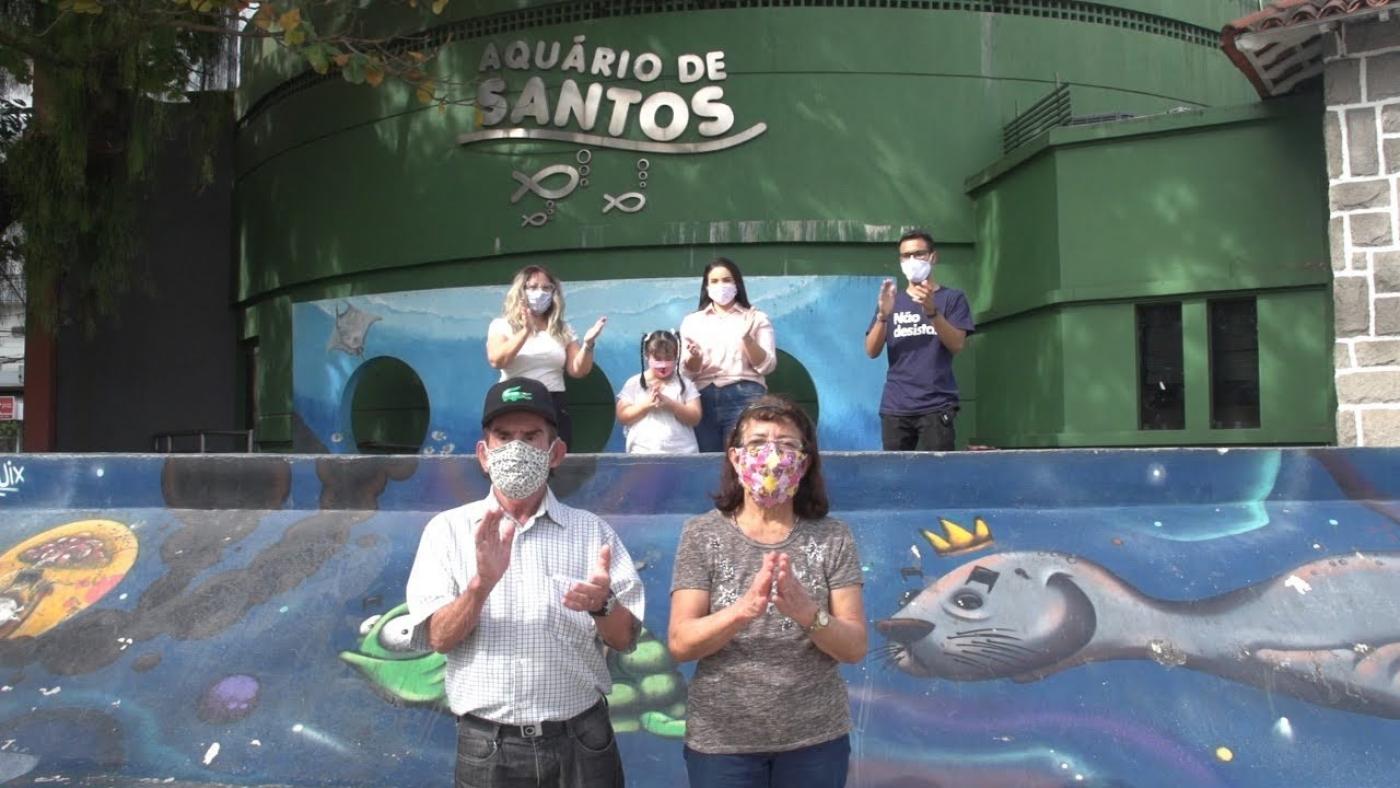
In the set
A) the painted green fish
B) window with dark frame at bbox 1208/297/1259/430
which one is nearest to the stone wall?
window with dark frame at bbox 1208/297/1259/430

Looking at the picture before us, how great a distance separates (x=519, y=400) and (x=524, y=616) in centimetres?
53

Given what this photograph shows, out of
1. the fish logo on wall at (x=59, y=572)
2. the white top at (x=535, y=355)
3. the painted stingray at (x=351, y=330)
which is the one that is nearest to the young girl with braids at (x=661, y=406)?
the white top at (x=535, y=355)

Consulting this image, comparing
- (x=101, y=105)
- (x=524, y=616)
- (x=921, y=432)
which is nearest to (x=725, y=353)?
(x=921, y=432)

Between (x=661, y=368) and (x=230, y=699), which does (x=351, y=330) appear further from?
(x=230, y=699)

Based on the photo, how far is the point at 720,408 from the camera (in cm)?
588

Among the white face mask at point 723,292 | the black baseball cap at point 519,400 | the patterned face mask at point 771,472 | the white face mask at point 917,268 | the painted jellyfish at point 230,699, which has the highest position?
the white face mask at point 917,268

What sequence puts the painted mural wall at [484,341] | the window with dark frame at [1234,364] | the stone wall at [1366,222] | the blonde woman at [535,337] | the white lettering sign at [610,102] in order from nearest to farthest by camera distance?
the blonde woman at [535,337]
the stone wall at [1366,222]
the window with dark frame at [1234,364]
the painted mural wall at [484,341]
the white lettering sign at [610,102]

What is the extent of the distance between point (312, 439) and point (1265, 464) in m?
10.2

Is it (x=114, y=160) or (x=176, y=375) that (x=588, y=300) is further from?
(x=176, y=375)

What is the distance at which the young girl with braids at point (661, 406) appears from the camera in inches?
222

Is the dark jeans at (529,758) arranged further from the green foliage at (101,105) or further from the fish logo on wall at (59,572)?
the green foliage at (101,105)

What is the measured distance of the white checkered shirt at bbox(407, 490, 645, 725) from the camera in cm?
274

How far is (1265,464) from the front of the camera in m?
5.04

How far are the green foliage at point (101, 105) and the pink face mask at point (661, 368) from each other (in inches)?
224
